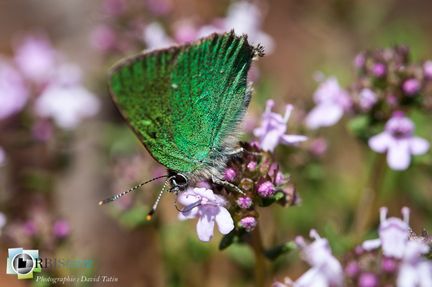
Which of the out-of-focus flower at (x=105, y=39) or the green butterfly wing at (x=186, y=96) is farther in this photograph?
the out-of-focus flower at (x=105, y=39)

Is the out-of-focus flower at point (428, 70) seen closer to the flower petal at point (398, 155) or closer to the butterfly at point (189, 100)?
the flower petal at point (398, 155)

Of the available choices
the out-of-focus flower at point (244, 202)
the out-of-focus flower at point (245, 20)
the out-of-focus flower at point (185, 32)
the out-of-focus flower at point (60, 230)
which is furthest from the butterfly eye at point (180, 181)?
the out-of-focus flower at point (245, 20)

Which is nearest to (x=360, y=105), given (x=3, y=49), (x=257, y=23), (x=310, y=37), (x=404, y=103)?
(x=404, y=103)

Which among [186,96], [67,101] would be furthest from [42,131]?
[186,96]

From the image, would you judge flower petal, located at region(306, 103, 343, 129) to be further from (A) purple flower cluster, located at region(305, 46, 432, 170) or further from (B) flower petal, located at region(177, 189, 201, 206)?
(B) flower petal, located at region(177, 189, 201, 206)

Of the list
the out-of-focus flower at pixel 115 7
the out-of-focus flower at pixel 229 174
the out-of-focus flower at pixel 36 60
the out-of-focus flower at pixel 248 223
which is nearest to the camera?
the out-of-focus flower at pixel 248 223

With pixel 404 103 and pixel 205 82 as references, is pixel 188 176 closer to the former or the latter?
pixel 205 82

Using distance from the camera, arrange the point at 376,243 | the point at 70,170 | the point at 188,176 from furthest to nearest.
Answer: the point at 70,170 < the point at 188,176 < the point at 376,243
